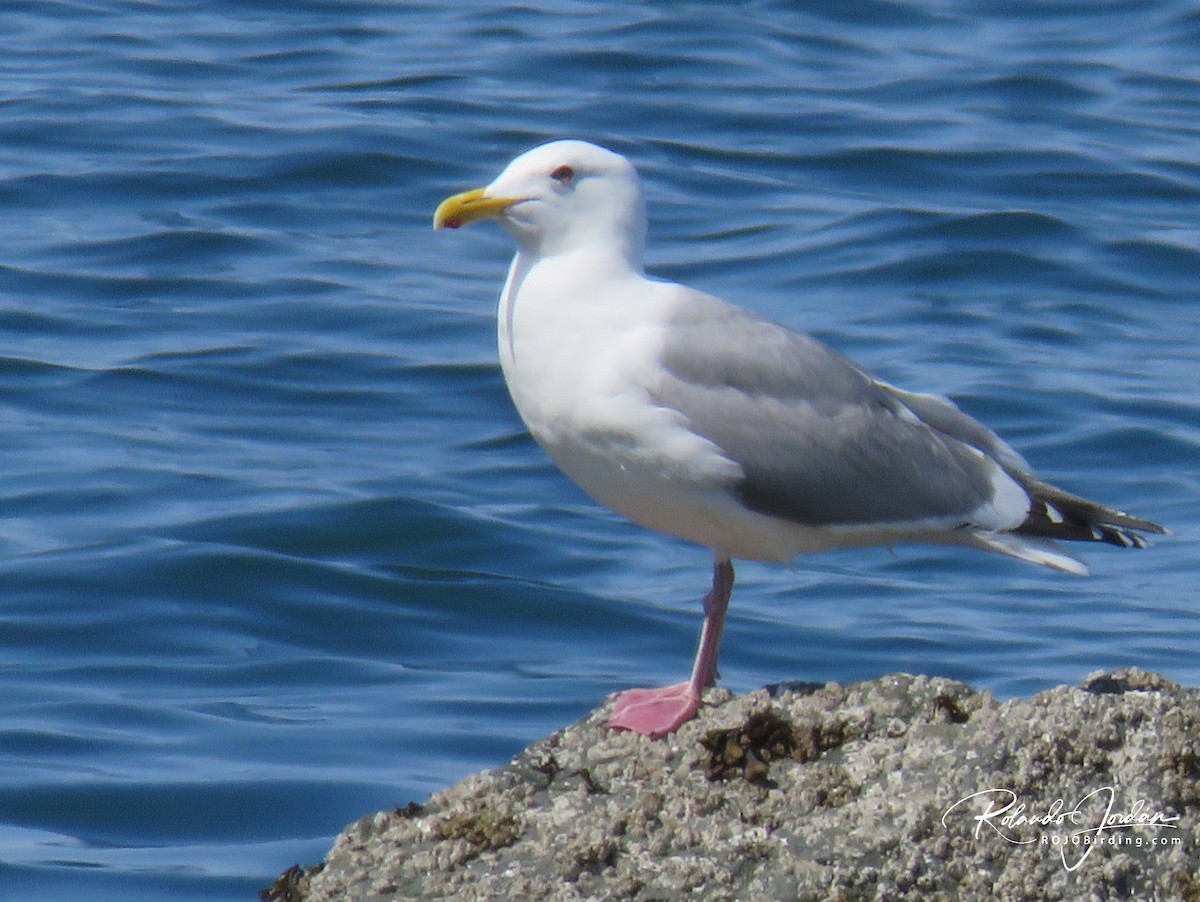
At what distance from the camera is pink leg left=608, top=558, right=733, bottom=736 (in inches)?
212

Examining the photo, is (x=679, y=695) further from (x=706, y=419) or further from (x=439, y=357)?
(x=439, y=357)

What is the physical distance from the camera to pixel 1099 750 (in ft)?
15.7

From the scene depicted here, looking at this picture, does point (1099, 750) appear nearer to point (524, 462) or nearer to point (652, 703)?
point (652, 703)

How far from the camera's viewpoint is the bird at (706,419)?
6027 millimetres

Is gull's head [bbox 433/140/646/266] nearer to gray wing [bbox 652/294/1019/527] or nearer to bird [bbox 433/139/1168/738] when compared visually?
bird [bbox 433/139/1168/738]

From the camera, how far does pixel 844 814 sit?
4.73m

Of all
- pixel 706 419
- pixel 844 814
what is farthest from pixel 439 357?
pixel 844 814

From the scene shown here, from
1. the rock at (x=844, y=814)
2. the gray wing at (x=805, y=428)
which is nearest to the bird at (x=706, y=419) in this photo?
the gray wing at (x=805, y=428)

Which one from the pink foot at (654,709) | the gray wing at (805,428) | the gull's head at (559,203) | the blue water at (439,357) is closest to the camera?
the pink foot at (654,709)

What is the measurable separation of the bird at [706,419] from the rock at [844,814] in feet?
2.54

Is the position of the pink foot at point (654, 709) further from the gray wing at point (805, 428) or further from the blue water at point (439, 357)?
the blue water at point (439, 357)

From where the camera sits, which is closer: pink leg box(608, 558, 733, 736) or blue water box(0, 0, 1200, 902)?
pink leg box(608, 558, 733, 736)

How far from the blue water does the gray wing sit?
2.13 meters

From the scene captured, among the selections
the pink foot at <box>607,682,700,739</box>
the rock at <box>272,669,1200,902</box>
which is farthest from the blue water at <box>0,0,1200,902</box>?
the rock at <box>272,669,1200,902</box>
